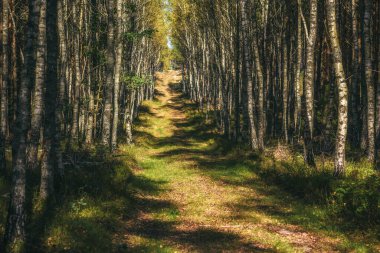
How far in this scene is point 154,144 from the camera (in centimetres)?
3189

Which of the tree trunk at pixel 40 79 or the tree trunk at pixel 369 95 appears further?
the tree trunk at pixel 369 95

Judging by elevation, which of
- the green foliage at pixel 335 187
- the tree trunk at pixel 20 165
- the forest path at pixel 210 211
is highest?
the tree trunk at pixel 20 165

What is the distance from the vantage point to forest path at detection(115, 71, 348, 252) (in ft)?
30.2

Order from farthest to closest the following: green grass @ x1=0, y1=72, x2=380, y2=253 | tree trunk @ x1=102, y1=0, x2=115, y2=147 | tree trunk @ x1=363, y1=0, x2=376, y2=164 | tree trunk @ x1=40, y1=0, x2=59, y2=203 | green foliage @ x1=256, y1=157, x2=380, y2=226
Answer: tree trunk @ x1=102, y1=0, x2=115, y2=147
tree trunk @ x1=363, y1=0, x2=376, y2=164
tree trunk @ x1=40, y1=0, x2=59, y2=203
green foliage @ x1=256, y1=157, x2=380, y2=226
green grass @ x1=0, y1=72, x2=380, y2=253

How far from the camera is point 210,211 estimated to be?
12.4m

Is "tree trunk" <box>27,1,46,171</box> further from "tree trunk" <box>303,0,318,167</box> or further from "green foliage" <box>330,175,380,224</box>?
"tree trunk" <box>303,0,318,167</box>

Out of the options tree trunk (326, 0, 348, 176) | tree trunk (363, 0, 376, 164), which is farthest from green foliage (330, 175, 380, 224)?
tree trunk (363, 0, 376, 164)

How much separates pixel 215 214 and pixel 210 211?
363 mm

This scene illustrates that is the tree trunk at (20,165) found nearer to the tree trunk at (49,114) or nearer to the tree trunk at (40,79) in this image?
the tree trunk at (40,79)

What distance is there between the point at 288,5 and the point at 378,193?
20.9 meters

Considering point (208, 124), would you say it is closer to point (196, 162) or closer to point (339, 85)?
point (196, 162)

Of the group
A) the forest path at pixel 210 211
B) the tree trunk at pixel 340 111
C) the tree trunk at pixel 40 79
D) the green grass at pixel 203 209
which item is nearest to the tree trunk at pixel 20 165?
the green grass at pixel 203 209

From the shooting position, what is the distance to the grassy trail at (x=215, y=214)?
9.20 meters

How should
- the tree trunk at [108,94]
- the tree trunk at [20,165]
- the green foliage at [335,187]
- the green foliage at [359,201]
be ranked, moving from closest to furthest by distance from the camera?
1. the tree trunk at [20,165]
2. the green foliage at [359,201]
3. the green foliage at [335,187]
4. the tree trunk at [108,94]
